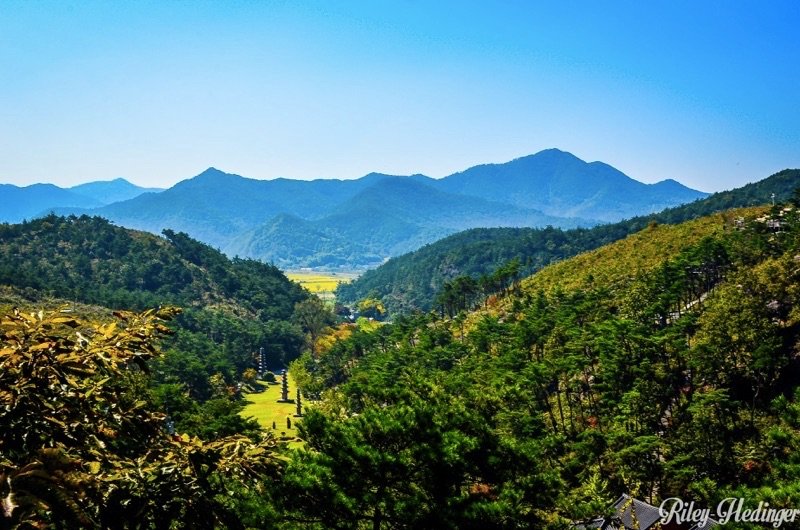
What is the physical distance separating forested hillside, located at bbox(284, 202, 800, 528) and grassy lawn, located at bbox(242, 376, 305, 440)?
5023 mm

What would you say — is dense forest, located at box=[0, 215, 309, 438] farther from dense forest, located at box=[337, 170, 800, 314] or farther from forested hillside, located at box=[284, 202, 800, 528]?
dense forest, located at box=[337, 170, 800, 314]

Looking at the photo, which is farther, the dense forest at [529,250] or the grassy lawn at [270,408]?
the dense forest at [529,250]

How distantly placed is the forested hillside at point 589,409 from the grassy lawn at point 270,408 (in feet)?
16.5

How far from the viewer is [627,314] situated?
134 ft

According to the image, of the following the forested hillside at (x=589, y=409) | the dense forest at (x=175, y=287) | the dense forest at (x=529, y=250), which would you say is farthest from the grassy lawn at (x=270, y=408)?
the dense forest at (x=529, y=250)

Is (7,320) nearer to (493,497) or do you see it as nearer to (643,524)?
(493,497)

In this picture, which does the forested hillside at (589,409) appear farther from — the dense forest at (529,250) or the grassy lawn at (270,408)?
the dense forest at (529,250)

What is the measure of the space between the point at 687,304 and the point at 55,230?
137 metres

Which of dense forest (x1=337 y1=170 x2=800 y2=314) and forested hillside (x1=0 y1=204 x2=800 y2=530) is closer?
forested hillside (x1=0 y1=204 x2=800 y2=530)

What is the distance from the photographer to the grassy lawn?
60.0 metres

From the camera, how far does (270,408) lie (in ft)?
224

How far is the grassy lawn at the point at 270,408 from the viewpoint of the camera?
197ft

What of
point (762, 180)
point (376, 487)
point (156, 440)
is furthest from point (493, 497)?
point (762, 180)

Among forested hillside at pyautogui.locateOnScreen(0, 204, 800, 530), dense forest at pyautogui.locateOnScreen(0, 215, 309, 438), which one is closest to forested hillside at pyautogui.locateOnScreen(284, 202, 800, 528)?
forested hillside at pyautogui.locateOnScreen(0, 204, 800, 530)
